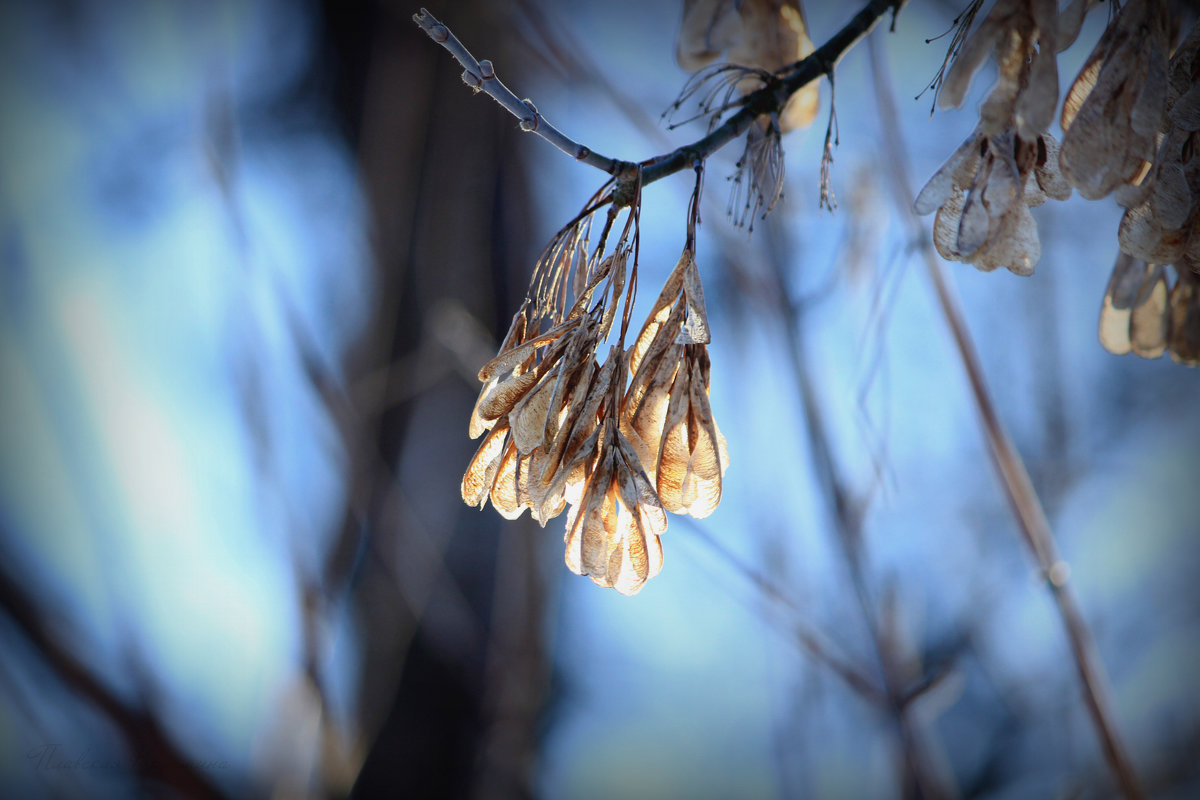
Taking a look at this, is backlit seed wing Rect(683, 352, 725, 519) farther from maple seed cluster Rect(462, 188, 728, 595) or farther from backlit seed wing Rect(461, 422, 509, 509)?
backlit seed wing Rect(461, 422, 509, 509)

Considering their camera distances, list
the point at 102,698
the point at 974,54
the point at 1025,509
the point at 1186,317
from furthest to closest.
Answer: the point at 102,698 → the point at 1025,509 → the point at 1186,317 → the point at 974,54

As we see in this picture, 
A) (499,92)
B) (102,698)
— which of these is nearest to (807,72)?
(499,92)

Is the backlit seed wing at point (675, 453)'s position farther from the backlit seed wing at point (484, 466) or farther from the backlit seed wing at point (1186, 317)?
the backlit seed wing at point (1186, 317)

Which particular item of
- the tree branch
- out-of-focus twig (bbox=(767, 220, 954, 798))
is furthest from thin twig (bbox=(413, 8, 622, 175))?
out-of-focus twig (bbox=(767, 220, 954, 798))

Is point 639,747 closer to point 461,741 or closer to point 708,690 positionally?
point 708,690

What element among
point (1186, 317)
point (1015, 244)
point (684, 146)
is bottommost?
point (1186, 317)

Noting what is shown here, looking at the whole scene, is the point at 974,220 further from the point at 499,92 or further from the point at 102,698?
the point at 102,698

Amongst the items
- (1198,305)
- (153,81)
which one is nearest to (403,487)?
(153,81)
